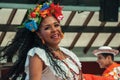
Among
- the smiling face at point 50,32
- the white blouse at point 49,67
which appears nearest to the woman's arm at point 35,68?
the white blouse at point 49,67

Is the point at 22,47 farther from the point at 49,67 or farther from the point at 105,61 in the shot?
the point at 105,61

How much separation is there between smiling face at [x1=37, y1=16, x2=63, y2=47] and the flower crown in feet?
0.10

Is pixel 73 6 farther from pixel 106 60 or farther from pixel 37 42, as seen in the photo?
pixel 37 42

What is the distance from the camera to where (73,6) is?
7430mm

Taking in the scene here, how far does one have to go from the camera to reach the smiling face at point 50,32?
2125mm

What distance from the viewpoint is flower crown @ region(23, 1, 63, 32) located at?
220cm

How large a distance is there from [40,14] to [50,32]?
15cm

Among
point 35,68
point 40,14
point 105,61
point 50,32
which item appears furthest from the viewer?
point 105,61

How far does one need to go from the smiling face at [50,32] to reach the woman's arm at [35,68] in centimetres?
13

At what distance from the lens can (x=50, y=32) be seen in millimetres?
2131

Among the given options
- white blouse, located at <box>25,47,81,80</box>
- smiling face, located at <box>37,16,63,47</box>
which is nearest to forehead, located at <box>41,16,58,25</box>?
smiling face, located at <box>37,16,63,47</box>

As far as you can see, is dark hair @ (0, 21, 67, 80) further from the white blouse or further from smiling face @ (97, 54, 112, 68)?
smiling face @ (97, 54, 112, 68)

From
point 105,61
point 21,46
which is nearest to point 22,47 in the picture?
point 21,46

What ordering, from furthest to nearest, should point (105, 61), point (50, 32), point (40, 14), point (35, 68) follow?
1. point (105, 61)
2. point (40, 14)
3. point (50, 32)
4. point (35, 68)
